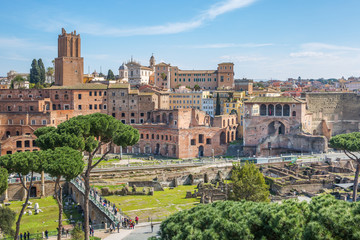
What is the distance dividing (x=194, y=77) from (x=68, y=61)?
3411 cm

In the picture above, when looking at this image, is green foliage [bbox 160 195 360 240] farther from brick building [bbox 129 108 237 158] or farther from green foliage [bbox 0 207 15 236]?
brick building [bbox 129 108 237 158]

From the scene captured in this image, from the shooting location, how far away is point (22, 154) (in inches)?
917

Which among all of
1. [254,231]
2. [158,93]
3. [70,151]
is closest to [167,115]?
[158,93]

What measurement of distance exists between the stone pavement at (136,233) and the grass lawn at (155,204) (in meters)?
1.90

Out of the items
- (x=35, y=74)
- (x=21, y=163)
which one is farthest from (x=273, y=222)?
(x=35, y=74)

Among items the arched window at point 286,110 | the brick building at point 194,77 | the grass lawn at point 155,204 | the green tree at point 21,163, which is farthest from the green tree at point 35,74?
the green tree at point 21,163

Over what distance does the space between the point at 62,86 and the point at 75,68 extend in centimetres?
529

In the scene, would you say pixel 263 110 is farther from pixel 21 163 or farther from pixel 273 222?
pixel 273 222

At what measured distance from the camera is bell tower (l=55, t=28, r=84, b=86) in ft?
232

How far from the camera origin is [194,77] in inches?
3775

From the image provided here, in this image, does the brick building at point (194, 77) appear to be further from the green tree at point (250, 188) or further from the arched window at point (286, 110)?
the green tree at point (250, 188)

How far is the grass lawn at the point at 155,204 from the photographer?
33.4 metres

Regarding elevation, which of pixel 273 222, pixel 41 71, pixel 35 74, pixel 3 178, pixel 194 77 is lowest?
pixel 273 222

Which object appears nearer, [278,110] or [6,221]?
[6,221]
